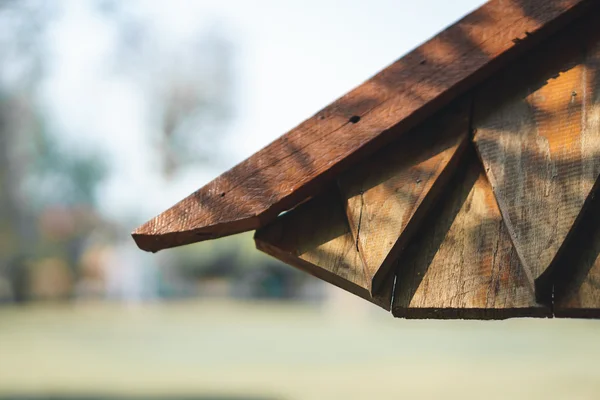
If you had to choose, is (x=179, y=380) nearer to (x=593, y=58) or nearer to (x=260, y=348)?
(x=260, y=348)

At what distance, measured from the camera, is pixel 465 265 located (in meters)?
1.52

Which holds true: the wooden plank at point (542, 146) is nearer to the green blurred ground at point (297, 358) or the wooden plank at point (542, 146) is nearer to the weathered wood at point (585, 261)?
the weathered wood at point (585, 261)

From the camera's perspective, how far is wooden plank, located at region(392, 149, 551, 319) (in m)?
1.46

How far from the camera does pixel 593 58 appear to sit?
5.07 ft

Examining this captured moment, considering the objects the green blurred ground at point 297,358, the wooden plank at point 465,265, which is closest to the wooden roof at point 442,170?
the wooden plank at point 465,265

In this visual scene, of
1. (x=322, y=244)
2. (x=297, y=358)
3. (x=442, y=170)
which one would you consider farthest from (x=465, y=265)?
(x=297, y=358)

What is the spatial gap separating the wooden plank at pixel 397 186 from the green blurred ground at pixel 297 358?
314 inches

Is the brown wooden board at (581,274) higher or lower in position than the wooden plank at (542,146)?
lower

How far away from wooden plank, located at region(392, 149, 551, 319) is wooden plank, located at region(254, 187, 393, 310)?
0.06 meters

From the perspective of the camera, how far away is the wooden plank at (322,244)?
1585 mm

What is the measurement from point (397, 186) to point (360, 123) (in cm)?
14

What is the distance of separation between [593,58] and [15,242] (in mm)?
36913

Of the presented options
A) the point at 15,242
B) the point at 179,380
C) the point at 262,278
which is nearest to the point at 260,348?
the point at 179,380

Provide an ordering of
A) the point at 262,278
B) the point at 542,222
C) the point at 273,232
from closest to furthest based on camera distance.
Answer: the point at 542,222, the point at 273,232, the point at 262,278
